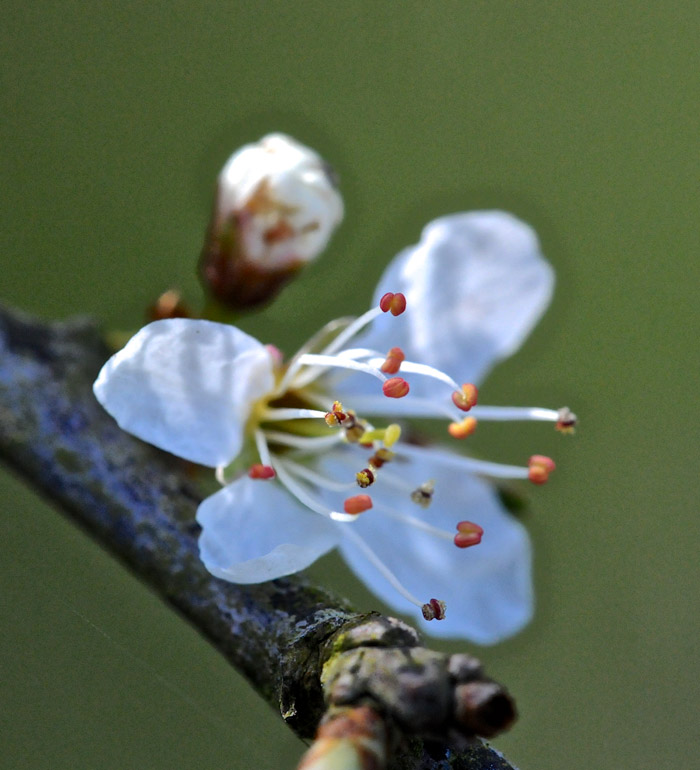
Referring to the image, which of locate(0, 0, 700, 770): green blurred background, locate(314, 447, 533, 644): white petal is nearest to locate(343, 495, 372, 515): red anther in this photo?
locate(314, 447, 533, 644): white petal

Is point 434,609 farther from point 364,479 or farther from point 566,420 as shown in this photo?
point 566,420

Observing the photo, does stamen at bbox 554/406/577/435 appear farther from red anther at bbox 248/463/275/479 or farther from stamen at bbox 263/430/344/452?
red anther at bbox 248/463/275/479

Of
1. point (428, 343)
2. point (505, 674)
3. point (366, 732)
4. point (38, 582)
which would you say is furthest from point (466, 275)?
point (505, 674)

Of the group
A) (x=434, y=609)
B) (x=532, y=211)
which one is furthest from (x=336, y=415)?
(x=532, y=211)

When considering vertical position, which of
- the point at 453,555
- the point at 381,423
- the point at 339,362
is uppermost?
the point at 339,362

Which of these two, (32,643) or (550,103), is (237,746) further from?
(550,103)

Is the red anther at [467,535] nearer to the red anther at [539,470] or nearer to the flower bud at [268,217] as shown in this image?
the red anther at [539,470]
